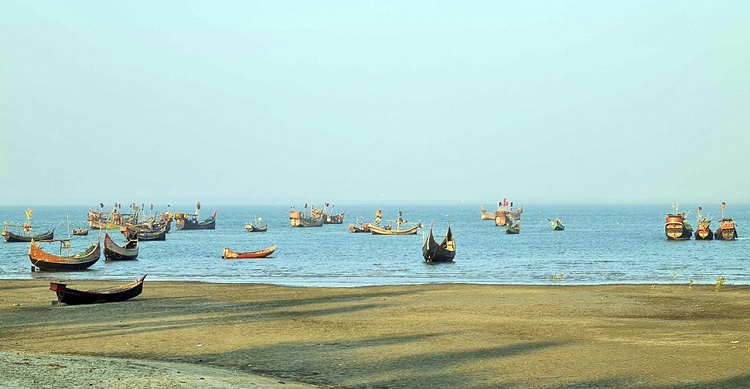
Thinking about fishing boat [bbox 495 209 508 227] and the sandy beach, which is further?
fishing boat [bbox 495 209 508 227]

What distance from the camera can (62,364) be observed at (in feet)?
54.4

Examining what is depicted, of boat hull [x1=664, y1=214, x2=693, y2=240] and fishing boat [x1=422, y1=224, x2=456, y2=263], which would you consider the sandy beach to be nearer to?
fishing boat [x1=422, y1=224, x2=456, y2=263]

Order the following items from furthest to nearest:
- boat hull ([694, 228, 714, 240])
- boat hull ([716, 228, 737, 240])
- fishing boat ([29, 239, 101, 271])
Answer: boat hull ([716, 228, 737, 240]) < boat hull ([694, 228, 714, 240]) < fishing boat ([29, 239, 101, 271])

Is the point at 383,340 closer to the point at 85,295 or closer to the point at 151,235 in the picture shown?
the point at 85,295

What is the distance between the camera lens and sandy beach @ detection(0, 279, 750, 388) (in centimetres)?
1738

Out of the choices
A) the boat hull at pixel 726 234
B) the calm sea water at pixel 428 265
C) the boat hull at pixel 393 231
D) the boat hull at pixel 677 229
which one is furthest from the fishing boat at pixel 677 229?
the boat hull at pixel 393 231

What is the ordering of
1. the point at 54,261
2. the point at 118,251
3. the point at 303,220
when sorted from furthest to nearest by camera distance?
the point at 303,220 < the point at 118,251 < the point at 54,261

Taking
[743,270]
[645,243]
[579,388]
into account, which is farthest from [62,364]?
[645,243]

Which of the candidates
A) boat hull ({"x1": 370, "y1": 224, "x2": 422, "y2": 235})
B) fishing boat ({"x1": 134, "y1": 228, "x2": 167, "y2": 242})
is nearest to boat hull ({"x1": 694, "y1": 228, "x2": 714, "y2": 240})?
boat hull ({"x1": 370, "y1": 224, "x2": 422, "y2": 235})

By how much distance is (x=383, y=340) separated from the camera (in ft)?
75.2

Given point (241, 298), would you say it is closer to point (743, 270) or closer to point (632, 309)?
point (632, 309)

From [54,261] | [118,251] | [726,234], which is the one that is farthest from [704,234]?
[54,261]

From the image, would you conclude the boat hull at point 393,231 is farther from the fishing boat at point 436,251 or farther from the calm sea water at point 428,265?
the fishing boat at point 436,251

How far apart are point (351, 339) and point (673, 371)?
8214 mm
